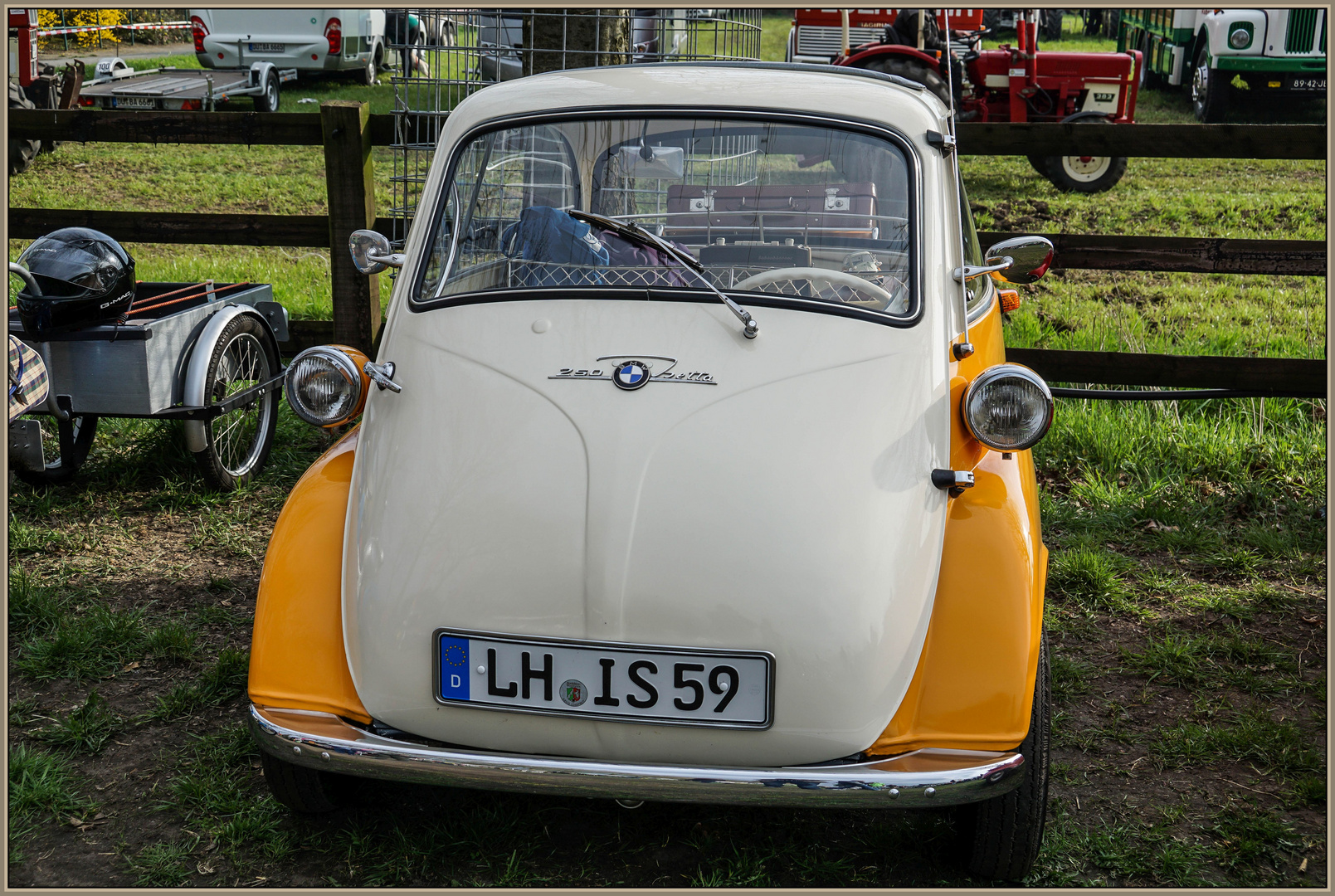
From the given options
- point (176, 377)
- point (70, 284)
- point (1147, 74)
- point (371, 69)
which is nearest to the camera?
point (70, 284)

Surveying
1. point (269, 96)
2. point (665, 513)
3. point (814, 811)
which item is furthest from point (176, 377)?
point (269, 96)

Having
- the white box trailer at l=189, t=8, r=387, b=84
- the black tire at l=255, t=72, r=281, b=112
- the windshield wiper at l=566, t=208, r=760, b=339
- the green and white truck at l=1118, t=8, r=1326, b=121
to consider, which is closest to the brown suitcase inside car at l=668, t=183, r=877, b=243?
the windshield wiper at l=566, t=208, r=760, b=339

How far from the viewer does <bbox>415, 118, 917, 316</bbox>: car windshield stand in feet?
9.56

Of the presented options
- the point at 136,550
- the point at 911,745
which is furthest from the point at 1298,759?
the point at 136,550

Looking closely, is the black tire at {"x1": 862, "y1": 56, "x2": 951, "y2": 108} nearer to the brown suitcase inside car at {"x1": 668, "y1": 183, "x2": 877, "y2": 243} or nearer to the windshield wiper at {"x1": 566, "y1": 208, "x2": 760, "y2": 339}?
the brown suitcase inside car at {"x1": 668, "y1": 183, "x2": 877, "y2": 243}

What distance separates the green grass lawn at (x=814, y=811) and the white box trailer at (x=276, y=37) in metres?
12.3

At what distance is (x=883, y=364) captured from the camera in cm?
266

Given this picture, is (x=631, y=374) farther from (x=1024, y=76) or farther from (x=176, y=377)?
(x=1024, y=76)

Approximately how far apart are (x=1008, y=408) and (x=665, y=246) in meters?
1.01

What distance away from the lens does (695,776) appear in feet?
7.43

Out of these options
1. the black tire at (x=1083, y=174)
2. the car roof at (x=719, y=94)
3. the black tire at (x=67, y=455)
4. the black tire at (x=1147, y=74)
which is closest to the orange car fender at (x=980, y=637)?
the car roof at (x=719, y=94)

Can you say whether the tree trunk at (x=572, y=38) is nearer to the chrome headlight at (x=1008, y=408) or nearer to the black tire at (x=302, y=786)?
the chrome headlight at (x=1008, y=408)

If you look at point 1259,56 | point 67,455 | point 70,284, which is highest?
point 1259,56

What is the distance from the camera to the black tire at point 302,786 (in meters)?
2.70
